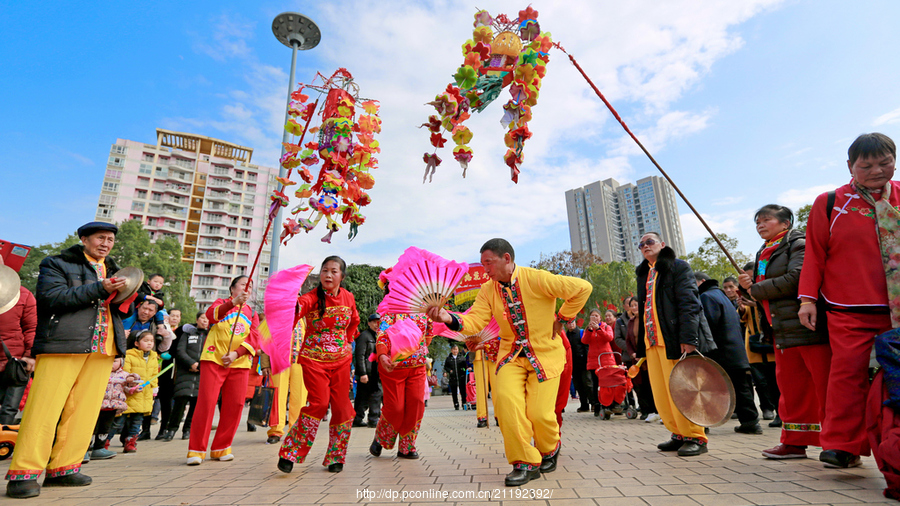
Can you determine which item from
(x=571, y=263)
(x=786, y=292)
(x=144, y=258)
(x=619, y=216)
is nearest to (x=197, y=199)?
(x=144, y=258)

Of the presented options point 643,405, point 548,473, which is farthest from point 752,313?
point 548,473

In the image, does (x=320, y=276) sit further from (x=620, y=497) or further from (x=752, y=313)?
(x=752, y=313)

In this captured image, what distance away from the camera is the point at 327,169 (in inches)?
217

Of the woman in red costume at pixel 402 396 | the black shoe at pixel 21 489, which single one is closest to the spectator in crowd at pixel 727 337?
the woman in red costume at pixel 402 396

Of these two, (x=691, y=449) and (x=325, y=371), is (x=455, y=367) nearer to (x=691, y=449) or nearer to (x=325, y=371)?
(x=325, y=371)

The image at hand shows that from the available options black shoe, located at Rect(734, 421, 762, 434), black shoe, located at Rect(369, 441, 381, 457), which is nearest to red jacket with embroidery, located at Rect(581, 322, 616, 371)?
black shoe, located at Rect(734, 421, 762, 434)

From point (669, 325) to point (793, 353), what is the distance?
0.97 m

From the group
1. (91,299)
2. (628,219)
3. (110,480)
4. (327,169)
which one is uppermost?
(628,219)

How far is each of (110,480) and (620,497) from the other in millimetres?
4296

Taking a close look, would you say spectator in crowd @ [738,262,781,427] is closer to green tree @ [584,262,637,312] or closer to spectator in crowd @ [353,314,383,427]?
spectator in crowd @ [353,314,383,427]

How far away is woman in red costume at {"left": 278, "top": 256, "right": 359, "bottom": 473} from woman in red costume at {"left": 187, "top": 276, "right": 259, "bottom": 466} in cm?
88

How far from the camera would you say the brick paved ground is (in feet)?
9.12

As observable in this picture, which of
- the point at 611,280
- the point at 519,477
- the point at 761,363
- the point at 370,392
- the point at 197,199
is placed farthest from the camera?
the point at 197,199

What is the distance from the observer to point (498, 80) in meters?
4.53
